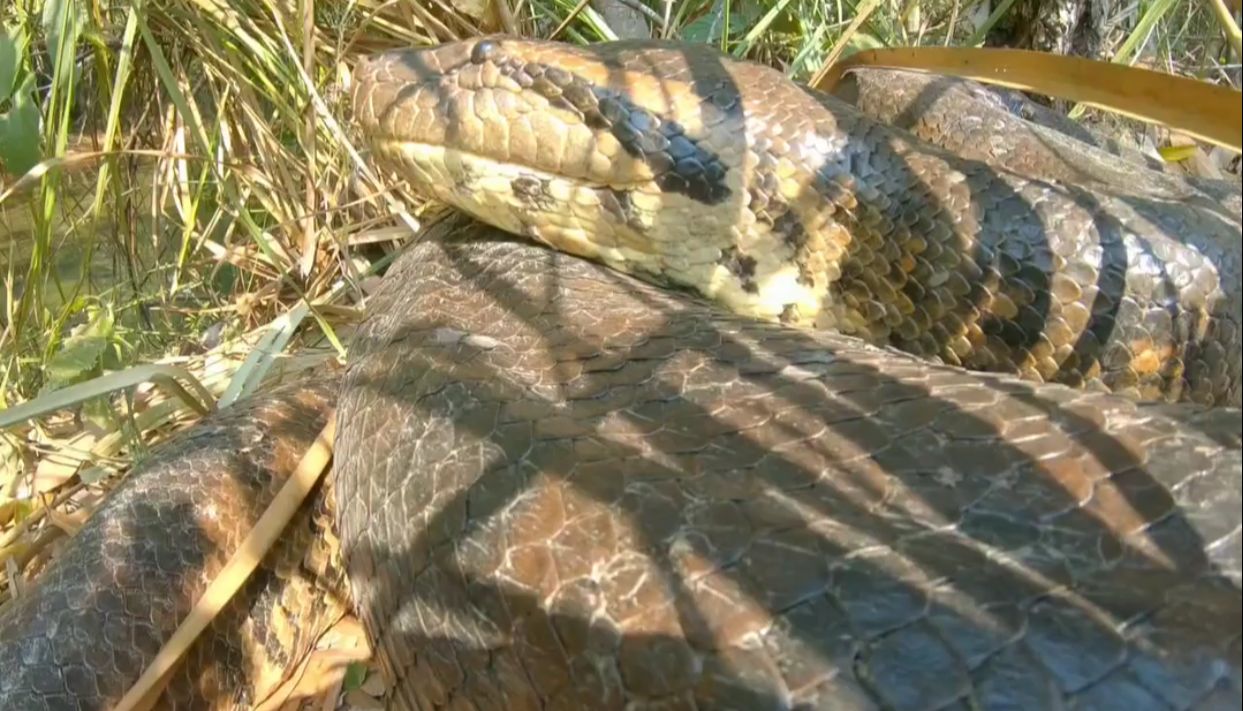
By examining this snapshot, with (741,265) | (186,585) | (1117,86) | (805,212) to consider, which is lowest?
(186,585)

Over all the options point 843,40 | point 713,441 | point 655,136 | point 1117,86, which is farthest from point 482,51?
point 1117,86

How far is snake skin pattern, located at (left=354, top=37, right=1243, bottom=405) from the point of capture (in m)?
1.74

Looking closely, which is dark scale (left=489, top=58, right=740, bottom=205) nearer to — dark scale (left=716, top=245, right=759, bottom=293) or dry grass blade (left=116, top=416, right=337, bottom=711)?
dark scale (left=716, top=245, right=759, bottom=293)

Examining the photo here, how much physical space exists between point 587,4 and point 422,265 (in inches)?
39.6

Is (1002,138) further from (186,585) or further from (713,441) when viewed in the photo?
(186,585)

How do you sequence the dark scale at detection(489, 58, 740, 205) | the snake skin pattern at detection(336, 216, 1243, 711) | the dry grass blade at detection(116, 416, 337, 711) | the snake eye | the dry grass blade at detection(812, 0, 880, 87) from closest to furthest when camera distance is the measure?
1. the snake skin pattern at detection(336, 216, 1243, 711)
2. the dry grass blade at detection(116, 416, 337, 711)
3. the dark scale at detection(489, 58, 740, 205)
4. the snake eye
5. the dry grass blade at detection(812, 0, 880, 87)

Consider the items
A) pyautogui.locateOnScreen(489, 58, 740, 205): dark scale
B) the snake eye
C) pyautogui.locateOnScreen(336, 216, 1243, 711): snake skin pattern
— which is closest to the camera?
pyautogui.locateOnScreen(336, 216, 1243, 711): snake skin pattern

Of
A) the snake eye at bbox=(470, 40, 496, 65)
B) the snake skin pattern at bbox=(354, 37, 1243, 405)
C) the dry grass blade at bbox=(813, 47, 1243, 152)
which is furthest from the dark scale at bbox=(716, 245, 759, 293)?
the snake eye at bbox=(470, 40, 496, 65)

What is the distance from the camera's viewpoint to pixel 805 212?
6.59 feet

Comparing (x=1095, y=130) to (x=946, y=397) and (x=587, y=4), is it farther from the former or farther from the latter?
(x=946, y=397)

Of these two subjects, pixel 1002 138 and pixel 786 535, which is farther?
pixel 1002 138

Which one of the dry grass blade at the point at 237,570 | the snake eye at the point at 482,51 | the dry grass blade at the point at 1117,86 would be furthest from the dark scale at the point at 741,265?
the dry grass blade at the point at 237,570

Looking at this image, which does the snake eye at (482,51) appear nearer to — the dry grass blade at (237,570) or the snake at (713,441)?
the snake at (713,441)

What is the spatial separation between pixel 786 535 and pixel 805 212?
1.10m
